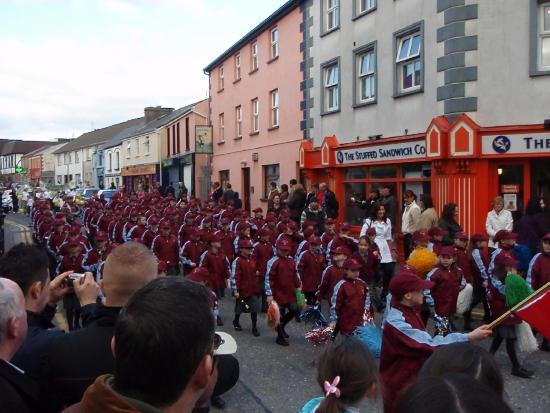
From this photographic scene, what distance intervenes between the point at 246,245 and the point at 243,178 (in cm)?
1795

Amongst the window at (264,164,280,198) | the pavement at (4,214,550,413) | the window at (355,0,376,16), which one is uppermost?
the window at (355,0,376,16)

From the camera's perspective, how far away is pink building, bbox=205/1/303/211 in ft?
72.1

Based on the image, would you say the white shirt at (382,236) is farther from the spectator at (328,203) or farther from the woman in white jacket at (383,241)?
the spectator at (328,203)

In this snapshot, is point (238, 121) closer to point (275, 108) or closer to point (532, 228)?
point (275, 108)

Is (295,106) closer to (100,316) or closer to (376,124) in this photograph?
(376,124)

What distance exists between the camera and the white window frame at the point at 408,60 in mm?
14852

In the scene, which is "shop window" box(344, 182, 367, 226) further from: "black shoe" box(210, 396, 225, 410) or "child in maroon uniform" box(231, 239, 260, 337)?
"black shoe" box(210, 396, 225, 410)

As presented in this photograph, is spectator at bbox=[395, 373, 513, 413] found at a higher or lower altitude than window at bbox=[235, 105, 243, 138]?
lower

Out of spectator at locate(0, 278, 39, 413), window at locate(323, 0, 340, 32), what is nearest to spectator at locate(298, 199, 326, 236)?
window at locate(323, 0, 340, 32)

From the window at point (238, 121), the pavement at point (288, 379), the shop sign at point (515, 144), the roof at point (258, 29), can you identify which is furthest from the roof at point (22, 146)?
the pavement at point (288, 379)

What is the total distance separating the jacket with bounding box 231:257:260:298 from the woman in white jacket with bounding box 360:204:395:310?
7.83 feet

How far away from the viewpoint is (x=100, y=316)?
9.18ft

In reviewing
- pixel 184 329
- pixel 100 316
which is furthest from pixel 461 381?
pixel 100 316

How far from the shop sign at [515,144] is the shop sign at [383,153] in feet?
5.84
